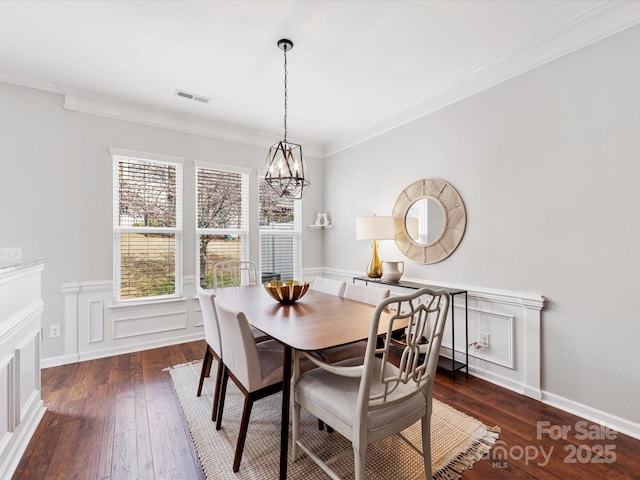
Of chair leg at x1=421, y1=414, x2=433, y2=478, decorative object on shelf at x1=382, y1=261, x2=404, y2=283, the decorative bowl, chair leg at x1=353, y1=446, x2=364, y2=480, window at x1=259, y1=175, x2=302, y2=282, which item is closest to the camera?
chair leg at x1=353, y1=446, x2=364, y2=480

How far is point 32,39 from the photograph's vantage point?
2.27 metres

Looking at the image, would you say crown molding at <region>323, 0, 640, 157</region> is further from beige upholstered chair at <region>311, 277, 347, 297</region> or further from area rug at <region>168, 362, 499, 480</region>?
area rug at <region>168, 362, 499, 480</region>

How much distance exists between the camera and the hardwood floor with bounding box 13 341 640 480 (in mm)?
1623

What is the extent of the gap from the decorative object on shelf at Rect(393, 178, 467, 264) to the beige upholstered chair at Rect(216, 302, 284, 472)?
1.97m

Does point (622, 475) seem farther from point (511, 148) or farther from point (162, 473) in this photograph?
point (162, 473)

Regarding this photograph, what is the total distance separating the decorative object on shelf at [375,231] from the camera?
3314 millimetres

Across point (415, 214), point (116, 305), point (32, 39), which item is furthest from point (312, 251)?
point (32, 39)

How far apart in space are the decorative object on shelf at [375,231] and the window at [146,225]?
2.19 meters

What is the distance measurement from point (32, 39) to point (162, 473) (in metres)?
3.15

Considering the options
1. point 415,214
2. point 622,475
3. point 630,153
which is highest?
point 630,153

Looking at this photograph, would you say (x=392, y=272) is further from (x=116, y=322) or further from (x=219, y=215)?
(x=116, y=322)

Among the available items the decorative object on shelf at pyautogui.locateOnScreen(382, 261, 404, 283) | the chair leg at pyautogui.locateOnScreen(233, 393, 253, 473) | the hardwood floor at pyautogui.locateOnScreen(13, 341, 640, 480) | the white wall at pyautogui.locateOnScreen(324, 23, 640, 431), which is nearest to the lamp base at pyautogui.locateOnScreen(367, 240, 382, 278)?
the decorative object on shelf at pyautogui.locateOnScreen(382, 261, 404, 283)

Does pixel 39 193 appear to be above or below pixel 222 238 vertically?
above

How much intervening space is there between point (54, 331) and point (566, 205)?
466 centimetres
